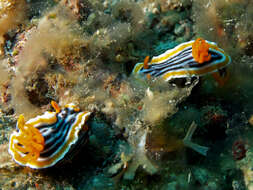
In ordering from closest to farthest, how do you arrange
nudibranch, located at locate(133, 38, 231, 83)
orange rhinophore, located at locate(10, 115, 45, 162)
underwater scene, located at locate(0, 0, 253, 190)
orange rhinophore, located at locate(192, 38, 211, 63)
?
orange rhinophore, located at locate(10, 115, 45, 162), underwater scene, located at locate(0, 0, 253, 190), orange rhinophore, located at locate(192, 38, 211, 63), nudibranch, located at locate(133, 38, 231, 83)

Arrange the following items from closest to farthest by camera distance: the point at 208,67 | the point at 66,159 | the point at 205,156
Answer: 1. the point at 66,159
2. the point at 205,156
3. the point at 208,67

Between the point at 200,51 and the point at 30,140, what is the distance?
8.16 ft

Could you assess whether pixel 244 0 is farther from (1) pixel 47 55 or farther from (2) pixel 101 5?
(1) pixel 47 55

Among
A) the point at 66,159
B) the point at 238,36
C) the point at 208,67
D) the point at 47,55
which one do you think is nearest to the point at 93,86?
the point at 47,55

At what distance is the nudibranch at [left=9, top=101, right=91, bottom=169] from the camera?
2.39 m

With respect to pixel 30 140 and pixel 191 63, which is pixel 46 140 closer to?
pixel 30 140

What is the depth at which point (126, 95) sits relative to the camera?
10.4 feet

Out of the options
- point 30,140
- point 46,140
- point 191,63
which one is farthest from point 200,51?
point 30,140

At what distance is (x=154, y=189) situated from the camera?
2.66 meters

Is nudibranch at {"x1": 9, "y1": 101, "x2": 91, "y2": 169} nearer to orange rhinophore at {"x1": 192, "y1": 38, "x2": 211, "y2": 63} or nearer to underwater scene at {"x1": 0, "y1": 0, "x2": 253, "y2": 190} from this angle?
underwater scene at {"x1": 0, "y1": 0, "x2": 253, "y2": 190}

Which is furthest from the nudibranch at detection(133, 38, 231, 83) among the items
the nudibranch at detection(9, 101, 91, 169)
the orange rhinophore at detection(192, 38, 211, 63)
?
the nudibranch at detection(9, 101, 91, 169)

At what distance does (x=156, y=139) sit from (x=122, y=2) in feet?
8.22

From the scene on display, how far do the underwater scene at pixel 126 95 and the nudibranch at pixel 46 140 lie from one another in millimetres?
12

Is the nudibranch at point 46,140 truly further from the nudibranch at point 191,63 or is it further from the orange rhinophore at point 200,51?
the orange rhinophore at point 200,51
